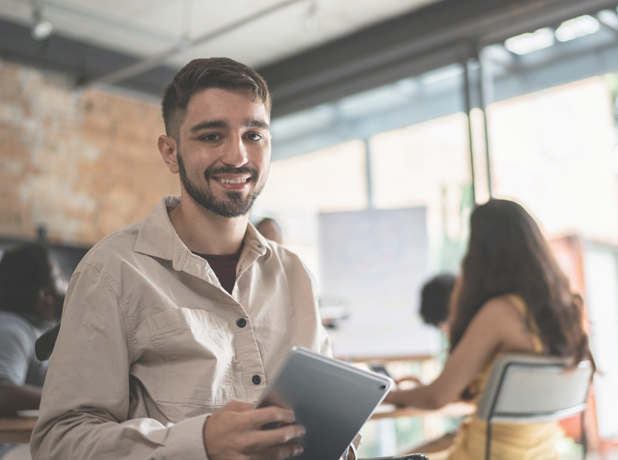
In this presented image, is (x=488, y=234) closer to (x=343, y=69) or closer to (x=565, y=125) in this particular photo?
(x=565, y=125)

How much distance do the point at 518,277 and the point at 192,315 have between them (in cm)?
128

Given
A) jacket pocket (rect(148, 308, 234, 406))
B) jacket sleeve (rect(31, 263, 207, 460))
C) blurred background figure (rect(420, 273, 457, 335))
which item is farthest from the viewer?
blurred background figure (rect(420, 273, 457, 335))

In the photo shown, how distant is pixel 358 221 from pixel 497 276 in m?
2.62

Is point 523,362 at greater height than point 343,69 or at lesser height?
lesser

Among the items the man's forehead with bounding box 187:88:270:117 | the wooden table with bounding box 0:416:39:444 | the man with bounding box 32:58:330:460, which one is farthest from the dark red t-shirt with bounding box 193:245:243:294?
the wooden table with bounding box 0:416:39:444

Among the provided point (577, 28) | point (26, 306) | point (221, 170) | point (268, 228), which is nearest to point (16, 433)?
point (221, 170)

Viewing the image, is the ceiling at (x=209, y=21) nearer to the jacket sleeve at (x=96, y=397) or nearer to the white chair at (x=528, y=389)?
the white chair at (x=528, y=389)

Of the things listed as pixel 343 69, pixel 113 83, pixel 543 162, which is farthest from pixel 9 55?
pixel 543 162

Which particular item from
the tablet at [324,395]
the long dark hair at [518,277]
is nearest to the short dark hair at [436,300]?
the long dark hair at [518,277]

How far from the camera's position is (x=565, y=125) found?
3984mm

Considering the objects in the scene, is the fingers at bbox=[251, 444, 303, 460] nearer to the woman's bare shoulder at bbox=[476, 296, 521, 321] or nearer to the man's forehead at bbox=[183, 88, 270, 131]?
the man's forehead at bbox=[183, 88, 270, 131]

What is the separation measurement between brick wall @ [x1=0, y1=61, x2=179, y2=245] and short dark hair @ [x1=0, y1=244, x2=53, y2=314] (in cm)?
212

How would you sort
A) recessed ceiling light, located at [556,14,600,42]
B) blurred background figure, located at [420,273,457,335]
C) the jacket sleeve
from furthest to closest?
recessed ceiling light, located at [556,14,600,42]
blurred background figure, located at [420,273,457,335]
the jacket sleeve

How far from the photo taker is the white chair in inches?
69.7
